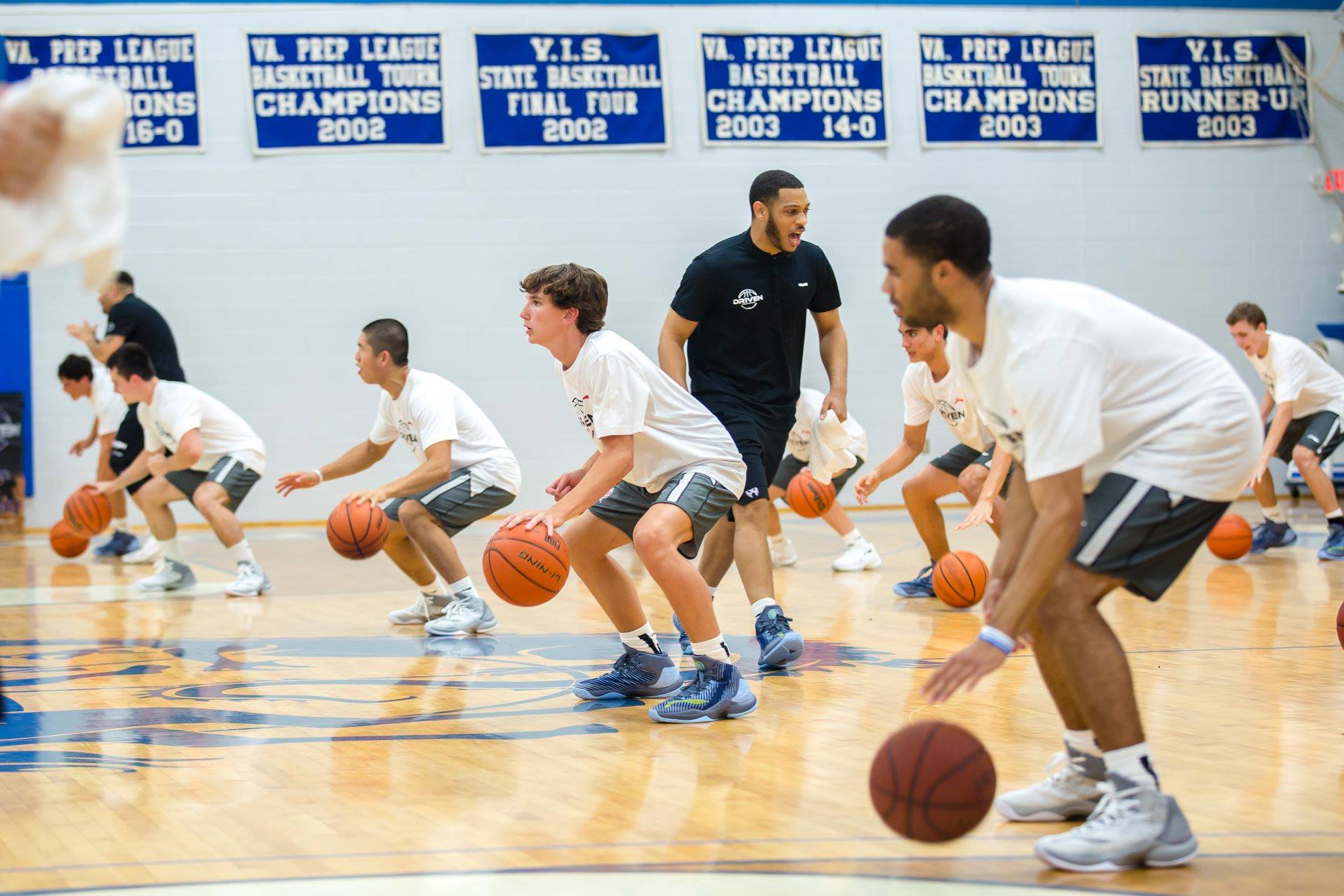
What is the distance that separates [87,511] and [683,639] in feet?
17.0

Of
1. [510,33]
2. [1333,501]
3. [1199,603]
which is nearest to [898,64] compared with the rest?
[510,33]

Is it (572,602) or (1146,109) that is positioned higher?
(1146,109)

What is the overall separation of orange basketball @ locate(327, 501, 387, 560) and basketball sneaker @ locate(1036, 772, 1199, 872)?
4.50 meters

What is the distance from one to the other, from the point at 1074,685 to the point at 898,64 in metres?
11.1

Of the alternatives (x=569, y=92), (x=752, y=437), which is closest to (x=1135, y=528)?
(x=752, y=437)

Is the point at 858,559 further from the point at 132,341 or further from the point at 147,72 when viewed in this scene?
the point at 147,72

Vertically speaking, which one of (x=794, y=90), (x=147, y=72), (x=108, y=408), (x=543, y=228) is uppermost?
(x=147, y=72)

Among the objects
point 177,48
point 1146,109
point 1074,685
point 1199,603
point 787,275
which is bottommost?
point 1199,603

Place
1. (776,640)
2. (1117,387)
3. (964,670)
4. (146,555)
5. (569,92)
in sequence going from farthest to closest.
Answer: (569,92), (146,555), (776,640), (1117,387), (964,670)

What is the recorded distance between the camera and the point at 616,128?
505 inches

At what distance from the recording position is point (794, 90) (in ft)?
42.8

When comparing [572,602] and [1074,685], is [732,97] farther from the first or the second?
[1074,685]

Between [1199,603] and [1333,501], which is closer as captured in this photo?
[1199,603]

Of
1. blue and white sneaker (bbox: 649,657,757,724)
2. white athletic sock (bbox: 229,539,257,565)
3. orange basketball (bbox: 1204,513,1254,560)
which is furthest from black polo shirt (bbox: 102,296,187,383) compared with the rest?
orange basketball (bbox: 1204,513,1254,560)
